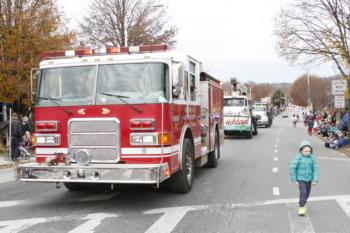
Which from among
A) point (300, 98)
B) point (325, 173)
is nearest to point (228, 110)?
point (325, 173)

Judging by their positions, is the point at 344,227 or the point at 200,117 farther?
the point at 200,117

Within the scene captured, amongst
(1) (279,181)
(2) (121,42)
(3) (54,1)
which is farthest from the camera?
(2) (121,42)

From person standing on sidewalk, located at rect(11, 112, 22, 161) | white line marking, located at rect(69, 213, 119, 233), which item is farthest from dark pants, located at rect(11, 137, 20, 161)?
white line marking, located at rect(69, 213, 119, 233)

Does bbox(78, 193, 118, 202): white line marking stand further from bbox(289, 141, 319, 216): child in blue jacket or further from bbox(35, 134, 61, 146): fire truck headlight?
bbox(289, 141, 319, 216): child in blue jacket

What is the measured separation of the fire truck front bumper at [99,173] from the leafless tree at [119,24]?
23690 mm

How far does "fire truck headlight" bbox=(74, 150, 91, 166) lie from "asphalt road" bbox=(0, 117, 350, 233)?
2.75ft

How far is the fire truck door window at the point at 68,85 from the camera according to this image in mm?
8219

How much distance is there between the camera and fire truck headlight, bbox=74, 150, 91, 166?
312 inches

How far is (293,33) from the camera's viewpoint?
21344 millimetres

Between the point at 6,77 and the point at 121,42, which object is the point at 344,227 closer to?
the point at 6,77

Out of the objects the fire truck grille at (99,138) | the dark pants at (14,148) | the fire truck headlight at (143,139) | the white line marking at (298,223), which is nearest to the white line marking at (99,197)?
the fire truck grille at (99,138)

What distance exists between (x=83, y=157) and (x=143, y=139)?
1066mm

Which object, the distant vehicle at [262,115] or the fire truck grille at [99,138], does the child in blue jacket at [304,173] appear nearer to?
the fire truck grille at [99,138]

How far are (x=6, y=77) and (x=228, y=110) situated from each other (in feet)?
42.9
